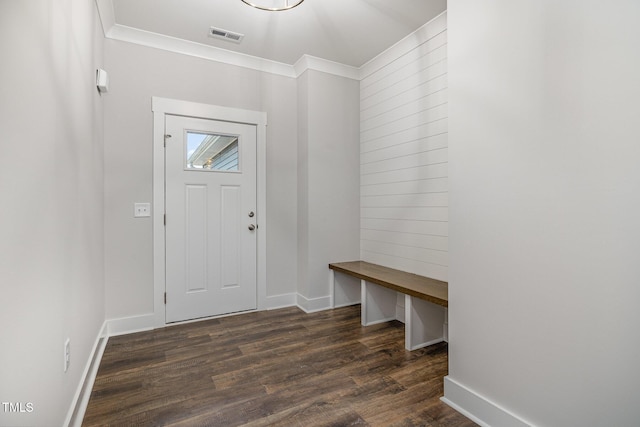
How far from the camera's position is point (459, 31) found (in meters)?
1.76

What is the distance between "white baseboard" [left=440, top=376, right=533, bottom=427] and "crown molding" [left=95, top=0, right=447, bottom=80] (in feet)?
8.53

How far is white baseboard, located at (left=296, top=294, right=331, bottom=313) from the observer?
3.37 metres

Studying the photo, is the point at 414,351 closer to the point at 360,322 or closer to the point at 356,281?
the point at 360,322

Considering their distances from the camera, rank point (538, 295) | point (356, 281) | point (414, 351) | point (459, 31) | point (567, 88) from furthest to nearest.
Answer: point (356, 281)
point (414, 351)
point (459, 31)
point (538, 295)
point (567, 88)

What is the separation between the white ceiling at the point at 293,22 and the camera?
8.17ft

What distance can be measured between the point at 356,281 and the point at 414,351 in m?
1.27

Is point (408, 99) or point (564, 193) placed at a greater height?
point (408, 99)

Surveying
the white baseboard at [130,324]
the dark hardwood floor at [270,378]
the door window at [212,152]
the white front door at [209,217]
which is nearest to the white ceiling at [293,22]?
the white front door at [209,217]

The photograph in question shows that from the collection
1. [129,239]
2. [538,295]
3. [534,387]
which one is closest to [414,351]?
[534,387]

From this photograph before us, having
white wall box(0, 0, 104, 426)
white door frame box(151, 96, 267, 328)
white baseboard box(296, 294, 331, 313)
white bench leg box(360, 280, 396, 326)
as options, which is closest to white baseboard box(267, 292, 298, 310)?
white baseboard box(296, 294, 331, 313)

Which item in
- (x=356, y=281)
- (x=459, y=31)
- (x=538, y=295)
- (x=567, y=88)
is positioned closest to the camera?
(x=567, y=88)

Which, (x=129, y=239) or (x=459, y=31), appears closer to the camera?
(x=459, y=31)

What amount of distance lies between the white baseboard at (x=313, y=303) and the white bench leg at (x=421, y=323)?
3.53 ft

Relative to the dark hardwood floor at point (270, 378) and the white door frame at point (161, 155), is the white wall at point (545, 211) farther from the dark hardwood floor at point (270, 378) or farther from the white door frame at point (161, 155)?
the white door frame at point (161, 155)
